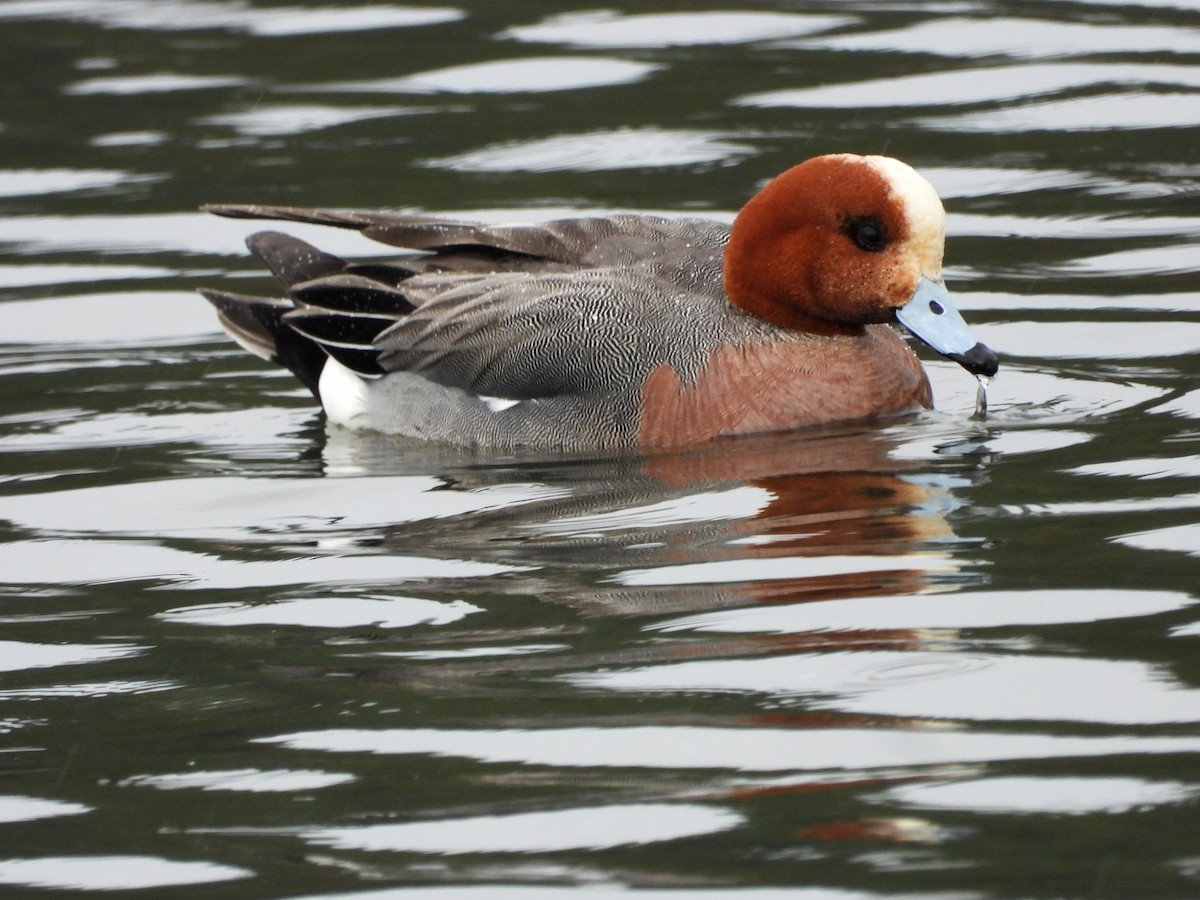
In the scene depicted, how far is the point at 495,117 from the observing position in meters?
11.0

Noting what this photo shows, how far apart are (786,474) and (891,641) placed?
5.34ft

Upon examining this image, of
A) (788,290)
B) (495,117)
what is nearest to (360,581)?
(788,290)

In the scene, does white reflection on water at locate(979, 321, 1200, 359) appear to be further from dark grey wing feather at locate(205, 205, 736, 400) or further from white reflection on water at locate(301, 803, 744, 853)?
white reflection on water at locate(301, 803, 744, 853)

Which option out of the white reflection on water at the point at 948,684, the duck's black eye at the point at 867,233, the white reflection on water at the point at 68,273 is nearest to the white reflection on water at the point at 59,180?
the white reflection on water at the point at 68,273

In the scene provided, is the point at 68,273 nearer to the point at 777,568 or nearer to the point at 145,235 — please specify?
the point at 145,235

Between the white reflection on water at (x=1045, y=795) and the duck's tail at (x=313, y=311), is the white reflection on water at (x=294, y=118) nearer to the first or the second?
the duck's tail at (x=313, y=311)

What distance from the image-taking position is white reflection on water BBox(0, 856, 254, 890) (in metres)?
3.64

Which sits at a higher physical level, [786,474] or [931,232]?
[931,232]

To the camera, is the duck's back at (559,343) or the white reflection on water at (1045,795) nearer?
the white reflection on water at (1045,795)

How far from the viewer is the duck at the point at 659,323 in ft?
21.7

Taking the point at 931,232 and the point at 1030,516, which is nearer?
the point at 1030,516

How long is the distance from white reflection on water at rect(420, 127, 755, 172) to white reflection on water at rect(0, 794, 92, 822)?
256 inches

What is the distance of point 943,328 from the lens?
21.4 ft

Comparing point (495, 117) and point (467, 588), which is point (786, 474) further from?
point (495, 117)
